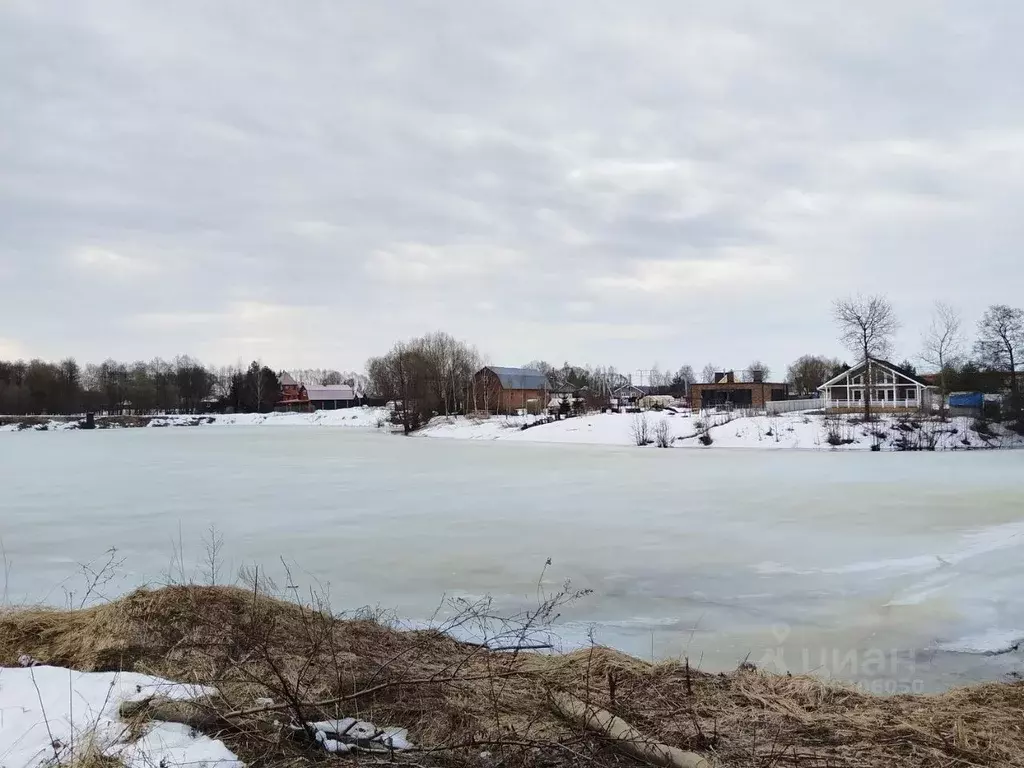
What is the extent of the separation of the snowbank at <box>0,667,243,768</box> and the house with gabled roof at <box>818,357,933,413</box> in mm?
42784

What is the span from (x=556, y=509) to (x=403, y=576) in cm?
520

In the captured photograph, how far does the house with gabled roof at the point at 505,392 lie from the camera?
6084cm

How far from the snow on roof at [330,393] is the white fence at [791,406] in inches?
2522

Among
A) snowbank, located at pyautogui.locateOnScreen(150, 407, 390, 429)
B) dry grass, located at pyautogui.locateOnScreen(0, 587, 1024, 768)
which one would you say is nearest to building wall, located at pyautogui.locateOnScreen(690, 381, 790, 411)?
snowbank, located at pyautogui.locateOnScreen(150, 407, 390, 429)

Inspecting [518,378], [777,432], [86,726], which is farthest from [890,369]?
[86,726]

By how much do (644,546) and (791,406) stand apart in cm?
3885

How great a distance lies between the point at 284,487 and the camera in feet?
52.0

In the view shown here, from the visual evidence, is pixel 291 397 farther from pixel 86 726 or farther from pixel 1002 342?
pixel 86 726

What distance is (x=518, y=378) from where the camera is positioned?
6750cm

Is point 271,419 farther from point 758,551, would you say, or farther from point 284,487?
point 758,551

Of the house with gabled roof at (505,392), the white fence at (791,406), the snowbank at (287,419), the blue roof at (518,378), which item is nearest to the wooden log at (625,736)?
the white fence at (791,406)

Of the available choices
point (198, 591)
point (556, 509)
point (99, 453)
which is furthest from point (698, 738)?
point (99, 453)

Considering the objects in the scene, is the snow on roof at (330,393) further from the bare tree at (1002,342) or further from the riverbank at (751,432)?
the bare tree at (1002,342)

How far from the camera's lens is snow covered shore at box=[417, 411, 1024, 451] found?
1158 inches
